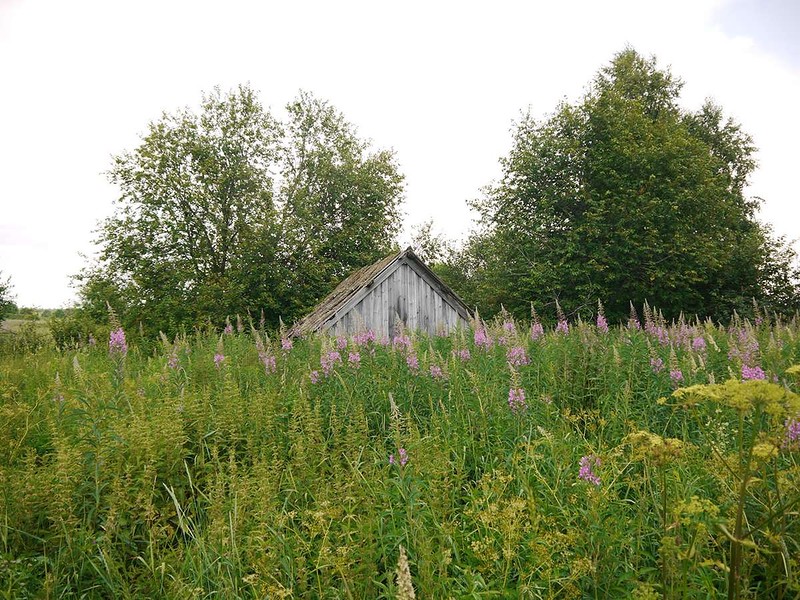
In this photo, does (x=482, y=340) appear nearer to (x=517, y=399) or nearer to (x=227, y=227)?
(x=517, y=399)

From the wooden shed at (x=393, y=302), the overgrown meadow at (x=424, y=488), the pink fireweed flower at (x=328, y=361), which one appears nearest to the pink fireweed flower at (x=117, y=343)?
the overgrown meadow at (x=424, y=488)

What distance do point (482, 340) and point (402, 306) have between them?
37.0ft

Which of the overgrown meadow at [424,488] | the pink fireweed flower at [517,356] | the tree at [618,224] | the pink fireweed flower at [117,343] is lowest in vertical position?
the overgrown meadow at [424,488]

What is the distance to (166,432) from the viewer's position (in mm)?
3719

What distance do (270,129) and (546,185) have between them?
17.3 meters

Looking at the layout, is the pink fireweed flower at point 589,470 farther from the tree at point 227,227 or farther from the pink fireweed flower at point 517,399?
the tree at point 227,227

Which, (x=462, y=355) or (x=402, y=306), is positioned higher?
(x=402, y=306)

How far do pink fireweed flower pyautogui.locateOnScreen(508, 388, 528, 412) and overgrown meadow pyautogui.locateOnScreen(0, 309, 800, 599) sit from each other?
2 cm

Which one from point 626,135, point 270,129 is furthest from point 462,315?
point 270,129

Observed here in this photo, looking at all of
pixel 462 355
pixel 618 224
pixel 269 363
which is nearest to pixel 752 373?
pixel 462 355

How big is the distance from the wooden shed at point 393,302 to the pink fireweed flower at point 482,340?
324 inches

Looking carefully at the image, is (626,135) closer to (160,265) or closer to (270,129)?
(270,129)

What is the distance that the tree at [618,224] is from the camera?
2325 cm

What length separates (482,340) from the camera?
6516 millimetres
